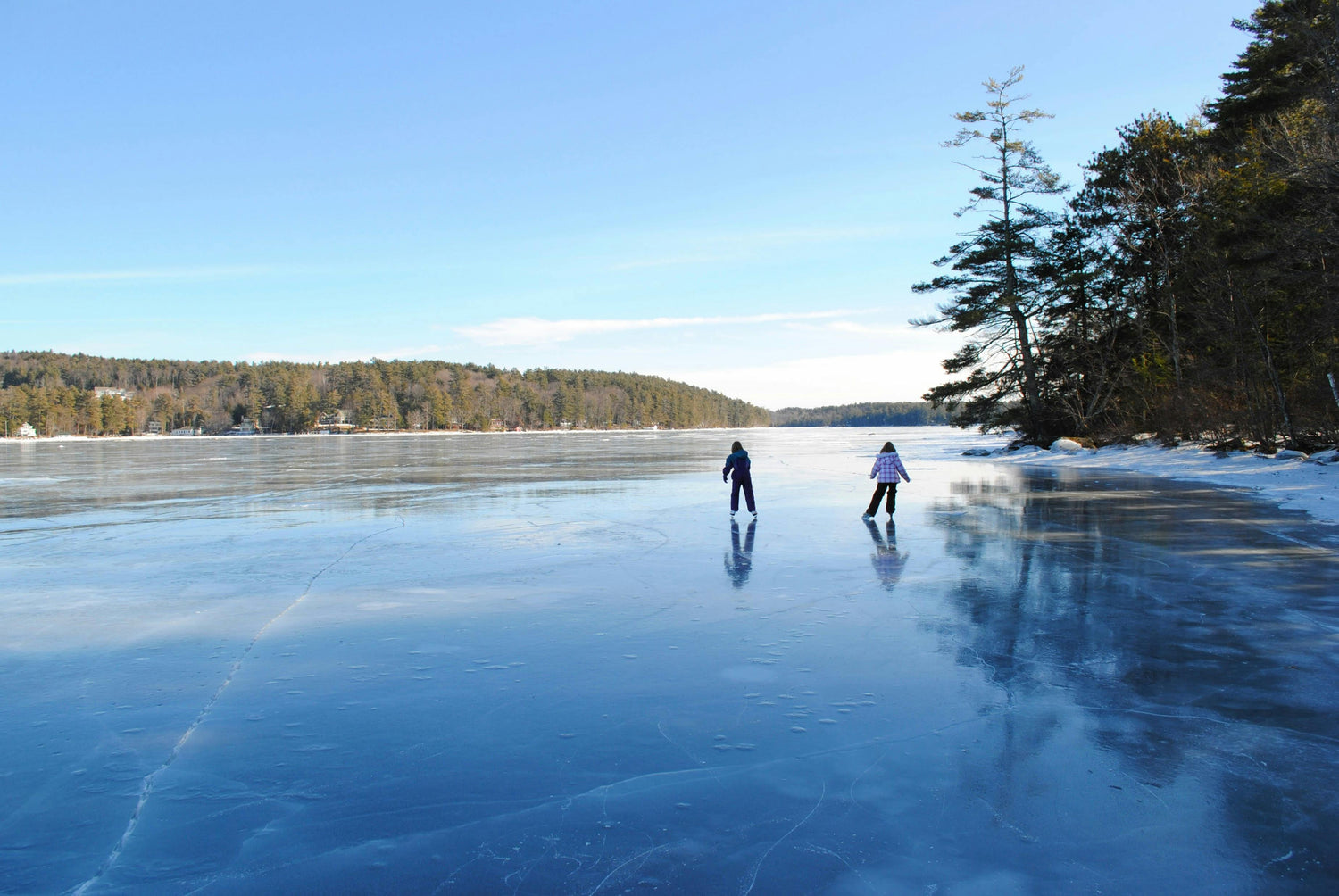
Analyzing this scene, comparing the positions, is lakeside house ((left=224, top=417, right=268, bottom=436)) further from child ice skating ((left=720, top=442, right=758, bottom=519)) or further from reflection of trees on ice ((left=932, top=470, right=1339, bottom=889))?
reflection of trees on ice ((left=932, top=470, right=1339, bottom=889))

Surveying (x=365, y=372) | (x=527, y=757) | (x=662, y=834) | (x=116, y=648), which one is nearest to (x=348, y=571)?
(x=116, y=648)

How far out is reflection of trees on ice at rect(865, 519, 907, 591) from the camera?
7434 mm

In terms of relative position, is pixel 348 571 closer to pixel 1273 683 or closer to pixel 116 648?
pixel 116 648

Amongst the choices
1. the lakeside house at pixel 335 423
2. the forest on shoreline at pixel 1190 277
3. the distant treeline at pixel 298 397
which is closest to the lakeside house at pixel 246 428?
the distant treeline at pixel 298 397

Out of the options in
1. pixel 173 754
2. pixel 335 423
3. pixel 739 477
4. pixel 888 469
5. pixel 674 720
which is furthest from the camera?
pixel 335 423

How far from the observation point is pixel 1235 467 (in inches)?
793

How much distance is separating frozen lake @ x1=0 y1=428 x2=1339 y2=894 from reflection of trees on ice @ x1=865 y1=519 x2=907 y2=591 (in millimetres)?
101

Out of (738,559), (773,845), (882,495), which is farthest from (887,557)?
(773,845)

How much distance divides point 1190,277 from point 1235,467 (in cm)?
714

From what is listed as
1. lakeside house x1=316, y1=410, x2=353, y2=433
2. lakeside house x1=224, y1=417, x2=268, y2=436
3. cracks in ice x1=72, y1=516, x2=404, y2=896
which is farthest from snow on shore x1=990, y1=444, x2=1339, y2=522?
lakeside house x1=224, y1=417, x2=268, y2=436

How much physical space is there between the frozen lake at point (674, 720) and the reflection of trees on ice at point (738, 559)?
146 millimetres

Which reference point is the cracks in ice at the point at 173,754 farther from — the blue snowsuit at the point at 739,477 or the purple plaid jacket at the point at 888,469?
the purple plaid jacket at the point at 888,469

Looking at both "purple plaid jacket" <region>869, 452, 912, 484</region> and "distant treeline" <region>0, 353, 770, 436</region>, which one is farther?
"distant treeline" <region>0, 353, 770, 436</region>

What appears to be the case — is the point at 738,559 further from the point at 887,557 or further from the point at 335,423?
the point at 335,423
